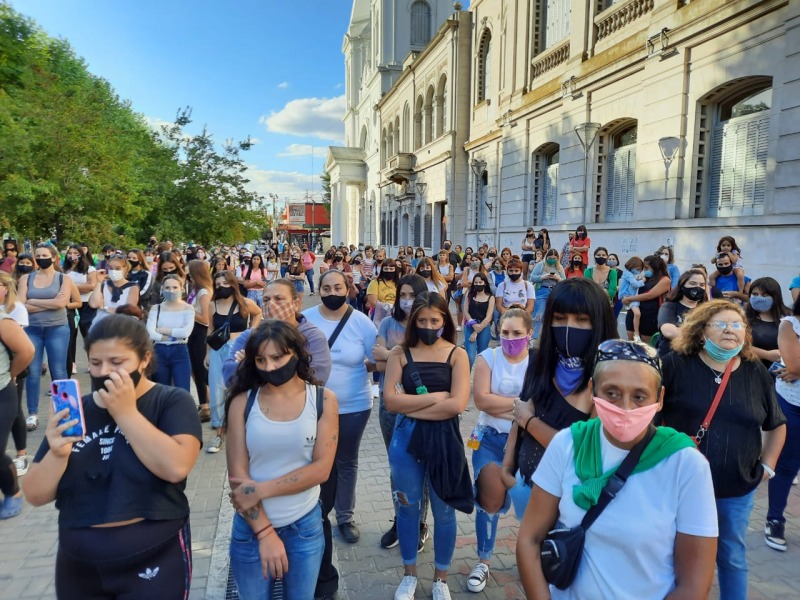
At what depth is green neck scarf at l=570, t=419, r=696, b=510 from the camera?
1.76 m

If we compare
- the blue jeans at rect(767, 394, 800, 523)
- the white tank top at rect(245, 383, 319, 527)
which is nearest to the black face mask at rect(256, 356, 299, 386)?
the white tank top at rect(245, 383, 319, 527)

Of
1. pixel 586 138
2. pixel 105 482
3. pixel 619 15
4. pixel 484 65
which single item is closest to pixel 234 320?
pixel 105 482

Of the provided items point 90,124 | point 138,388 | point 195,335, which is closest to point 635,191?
point 195,335

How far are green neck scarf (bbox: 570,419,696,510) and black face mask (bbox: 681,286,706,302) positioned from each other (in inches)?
145

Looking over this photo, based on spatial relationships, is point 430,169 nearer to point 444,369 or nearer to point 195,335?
point 195,335

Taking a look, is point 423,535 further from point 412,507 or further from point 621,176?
point 621,176

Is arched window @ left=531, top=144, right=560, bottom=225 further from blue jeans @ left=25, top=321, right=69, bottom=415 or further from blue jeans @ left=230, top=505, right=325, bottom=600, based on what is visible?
blue jeans @ left=230, top=505, right=325, bottom=600

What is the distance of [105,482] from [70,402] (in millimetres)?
368

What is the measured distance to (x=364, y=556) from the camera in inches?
153

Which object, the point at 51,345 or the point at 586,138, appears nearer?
the point at 51,345

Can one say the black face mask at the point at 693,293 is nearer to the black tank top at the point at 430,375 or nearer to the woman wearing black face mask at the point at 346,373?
the black tank top at the point at 430,375

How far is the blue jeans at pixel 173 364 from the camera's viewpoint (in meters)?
5.87

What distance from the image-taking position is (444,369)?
3459 mm

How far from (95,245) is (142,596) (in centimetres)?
1710
